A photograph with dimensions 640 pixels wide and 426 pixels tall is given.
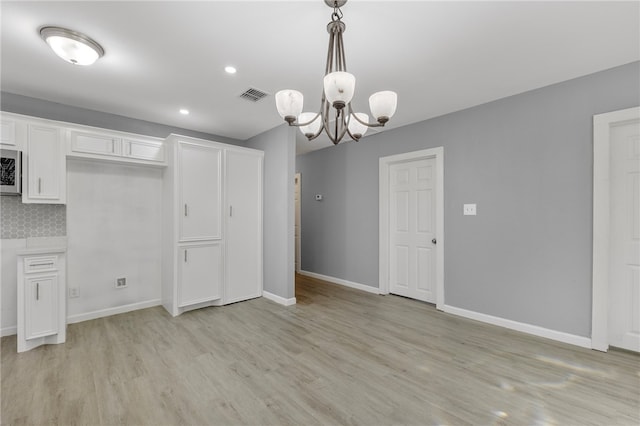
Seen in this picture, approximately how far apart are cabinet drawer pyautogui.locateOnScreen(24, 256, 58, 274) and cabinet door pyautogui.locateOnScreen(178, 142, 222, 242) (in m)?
1.18

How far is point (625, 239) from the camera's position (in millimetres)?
2566

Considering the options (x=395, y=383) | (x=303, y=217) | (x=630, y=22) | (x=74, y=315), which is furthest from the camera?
(x=303, y=217)

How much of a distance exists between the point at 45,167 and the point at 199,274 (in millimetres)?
1941

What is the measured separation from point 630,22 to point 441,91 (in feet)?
4.45

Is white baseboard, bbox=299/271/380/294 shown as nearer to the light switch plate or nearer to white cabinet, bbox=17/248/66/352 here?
the light switch plate

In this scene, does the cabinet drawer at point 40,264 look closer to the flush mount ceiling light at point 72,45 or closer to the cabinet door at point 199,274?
the cabinet door at point 199,274

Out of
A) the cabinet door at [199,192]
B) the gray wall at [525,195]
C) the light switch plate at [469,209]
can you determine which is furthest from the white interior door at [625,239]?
the cabinet door at [199,192]

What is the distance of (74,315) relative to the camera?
3299 millimetres

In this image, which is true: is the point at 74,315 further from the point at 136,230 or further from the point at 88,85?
the point at 88,85

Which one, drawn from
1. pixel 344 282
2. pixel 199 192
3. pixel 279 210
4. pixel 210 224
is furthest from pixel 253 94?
pixel 344 282

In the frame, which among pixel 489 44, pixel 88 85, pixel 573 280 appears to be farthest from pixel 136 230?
pixel 573 280

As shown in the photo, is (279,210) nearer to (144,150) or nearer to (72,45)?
(144,150)

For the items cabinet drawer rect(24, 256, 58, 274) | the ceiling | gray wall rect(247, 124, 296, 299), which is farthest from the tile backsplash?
gray wall rect(247, 124, 296, 299)

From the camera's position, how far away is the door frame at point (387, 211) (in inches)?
146
